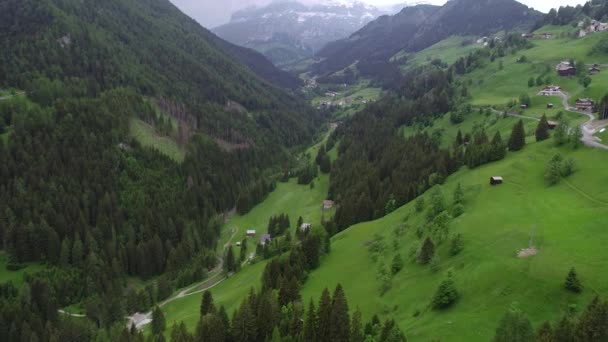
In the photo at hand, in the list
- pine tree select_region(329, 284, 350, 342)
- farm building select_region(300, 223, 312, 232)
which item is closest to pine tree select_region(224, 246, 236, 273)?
farm building select_region(300, 223, 312, 232)

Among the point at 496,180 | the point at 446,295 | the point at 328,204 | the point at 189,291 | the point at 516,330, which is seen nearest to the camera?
the point at 516,330

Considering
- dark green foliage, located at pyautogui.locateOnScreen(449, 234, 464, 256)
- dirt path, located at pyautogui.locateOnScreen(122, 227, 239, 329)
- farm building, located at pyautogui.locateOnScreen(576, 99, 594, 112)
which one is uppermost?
farm building, located at pyautogui.locateOnScreen(576, 99, 594, 112)

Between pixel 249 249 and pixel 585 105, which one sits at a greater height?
pixel 585 105

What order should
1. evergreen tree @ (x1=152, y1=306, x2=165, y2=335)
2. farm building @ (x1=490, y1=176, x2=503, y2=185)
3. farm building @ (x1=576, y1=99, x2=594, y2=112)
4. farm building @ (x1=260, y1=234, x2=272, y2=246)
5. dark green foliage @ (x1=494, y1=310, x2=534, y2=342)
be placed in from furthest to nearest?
farm building @ (x1=260, y1=234, x2=272, y2=246) → farm building @ (x1=576, y1=99, x2=594, y2=112) → evergreen tree @ (x1=152, y1=306, x2=165, y2=335) → farm building @ (x1=490, y1=176, x2=503, y2=185) → dark green foliage @ (x1=494, y1=310, x2=534, y2=342)

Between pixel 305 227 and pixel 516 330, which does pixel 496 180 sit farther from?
pixel 305 227

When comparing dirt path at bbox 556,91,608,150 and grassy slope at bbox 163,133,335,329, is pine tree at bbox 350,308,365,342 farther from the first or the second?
dirt path at bbox 556,91,608,150

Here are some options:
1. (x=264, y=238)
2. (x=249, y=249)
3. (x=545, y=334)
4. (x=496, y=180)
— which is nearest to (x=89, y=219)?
(x=249, y=249)

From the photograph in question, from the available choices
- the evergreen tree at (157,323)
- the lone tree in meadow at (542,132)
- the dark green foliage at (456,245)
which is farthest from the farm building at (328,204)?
the dark green foliage at (456,245)
